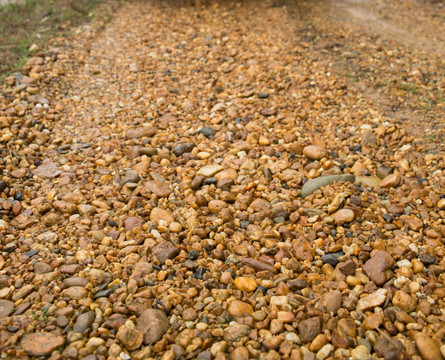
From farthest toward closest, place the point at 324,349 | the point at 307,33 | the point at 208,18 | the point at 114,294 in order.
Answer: the point at 208,18
the point at 307,33
the point at 114,294
the point at 324,349

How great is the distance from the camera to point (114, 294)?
2668 mm

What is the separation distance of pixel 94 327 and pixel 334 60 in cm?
450

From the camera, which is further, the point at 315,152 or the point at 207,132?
the point at 207,132

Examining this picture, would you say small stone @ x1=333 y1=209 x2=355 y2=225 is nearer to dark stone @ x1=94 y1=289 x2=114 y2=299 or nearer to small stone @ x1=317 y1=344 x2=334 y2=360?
small stone @ x1=317 y1=344 x2=334 y2=360

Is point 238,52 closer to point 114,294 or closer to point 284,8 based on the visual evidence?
point 284,8

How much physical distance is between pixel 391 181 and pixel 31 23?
19.0 feet

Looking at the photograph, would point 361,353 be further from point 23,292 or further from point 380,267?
point 23,292

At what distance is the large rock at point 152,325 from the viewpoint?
2.38 metres

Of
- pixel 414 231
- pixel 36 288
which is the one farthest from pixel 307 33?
pixel 36 288

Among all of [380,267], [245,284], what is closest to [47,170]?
[245,284]

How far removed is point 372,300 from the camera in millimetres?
2543

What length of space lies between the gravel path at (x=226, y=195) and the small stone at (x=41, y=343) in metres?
0.01

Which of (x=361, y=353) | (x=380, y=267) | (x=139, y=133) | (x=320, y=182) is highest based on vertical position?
(x=139, y=133)

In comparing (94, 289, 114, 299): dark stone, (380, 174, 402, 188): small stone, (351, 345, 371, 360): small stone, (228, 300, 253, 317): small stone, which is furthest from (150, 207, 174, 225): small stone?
(380, 174, 402, 188): small stone
